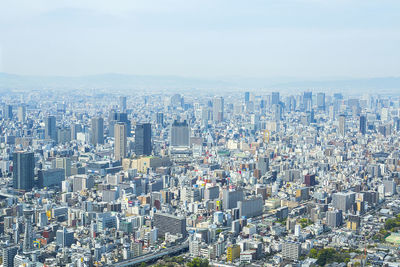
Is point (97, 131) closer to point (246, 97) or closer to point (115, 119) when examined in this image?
point (115, 119)

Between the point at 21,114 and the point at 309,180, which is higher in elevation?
the point at 21,114

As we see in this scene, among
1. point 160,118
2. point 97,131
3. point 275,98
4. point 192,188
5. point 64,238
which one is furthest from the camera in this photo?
point 275,98

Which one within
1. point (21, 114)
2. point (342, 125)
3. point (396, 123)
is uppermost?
point (21, 114)

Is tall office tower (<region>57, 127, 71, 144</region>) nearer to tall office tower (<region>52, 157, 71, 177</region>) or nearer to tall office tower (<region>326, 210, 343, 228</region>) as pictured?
tall office tower (<region>52, 157, 71, 177</region>)

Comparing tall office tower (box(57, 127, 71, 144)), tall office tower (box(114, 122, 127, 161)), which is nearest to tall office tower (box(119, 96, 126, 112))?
tall office tower (box(57, 127, 71, 144))

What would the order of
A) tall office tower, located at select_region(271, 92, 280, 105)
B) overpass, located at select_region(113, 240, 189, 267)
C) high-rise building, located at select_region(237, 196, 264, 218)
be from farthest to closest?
tall office tower, located at select_region(271, 92, 280, 105) → high-rise building, located at select_region(237, 196, 264, 218) → overpass, located at select_region(113, 240, 189, 267)

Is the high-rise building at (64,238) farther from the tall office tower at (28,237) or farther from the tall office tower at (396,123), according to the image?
the tall office tower at (396,123)

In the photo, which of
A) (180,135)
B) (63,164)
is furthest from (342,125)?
(63,164)
